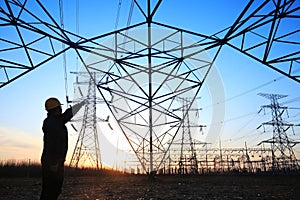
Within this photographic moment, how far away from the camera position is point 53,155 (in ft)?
11.7

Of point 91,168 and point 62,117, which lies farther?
point 91,168

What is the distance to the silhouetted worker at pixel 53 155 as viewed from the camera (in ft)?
11.6

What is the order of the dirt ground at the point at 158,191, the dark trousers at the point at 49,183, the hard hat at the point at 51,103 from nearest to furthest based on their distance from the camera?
the dark trousers at the point at 49,183, the hard hat at the point at 51,103, the dirt ground at the point at 158,191

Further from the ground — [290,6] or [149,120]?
[290,6]

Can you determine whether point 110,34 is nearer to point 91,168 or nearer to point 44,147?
point 44,147

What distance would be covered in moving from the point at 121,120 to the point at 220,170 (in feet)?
114

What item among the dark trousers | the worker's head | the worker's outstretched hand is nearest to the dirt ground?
the dark trousers

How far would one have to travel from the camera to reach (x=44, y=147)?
12.1ft

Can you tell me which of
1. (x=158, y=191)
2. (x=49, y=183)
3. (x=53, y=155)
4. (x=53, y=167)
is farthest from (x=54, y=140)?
(x=158, y=191)

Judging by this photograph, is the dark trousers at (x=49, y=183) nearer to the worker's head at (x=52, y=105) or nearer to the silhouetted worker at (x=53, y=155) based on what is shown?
the silhouetted worker at (x=53, y=155)

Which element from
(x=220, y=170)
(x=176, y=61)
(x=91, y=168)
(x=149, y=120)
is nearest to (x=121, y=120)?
(x=149, y=120)

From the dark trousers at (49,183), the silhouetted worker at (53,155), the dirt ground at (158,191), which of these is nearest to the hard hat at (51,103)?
the silhouetted worker at (53,155)

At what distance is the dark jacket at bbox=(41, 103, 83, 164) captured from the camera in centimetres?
358

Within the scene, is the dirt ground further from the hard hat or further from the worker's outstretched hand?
the hard hat
